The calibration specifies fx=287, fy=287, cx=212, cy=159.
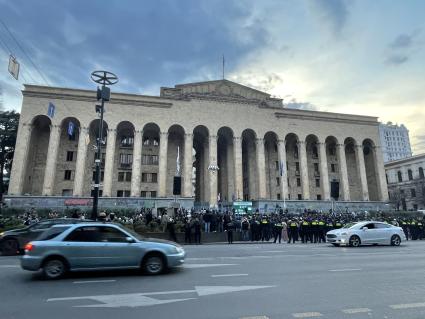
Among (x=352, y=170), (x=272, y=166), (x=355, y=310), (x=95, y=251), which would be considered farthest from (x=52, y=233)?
(x=352, y=170)

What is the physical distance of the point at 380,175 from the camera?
50469 mm

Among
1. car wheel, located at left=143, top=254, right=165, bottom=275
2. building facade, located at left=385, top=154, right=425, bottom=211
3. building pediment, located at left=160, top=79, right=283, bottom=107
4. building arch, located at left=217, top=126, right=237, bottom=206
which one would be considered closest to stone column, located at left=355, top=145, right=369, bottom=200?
building facade, located at left=385, top=154, right=425, bottom=211

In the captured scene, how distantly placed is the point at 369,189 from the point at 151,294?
56.6 m

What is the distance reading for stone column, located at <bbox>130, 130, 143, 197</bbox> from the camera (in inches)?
1591

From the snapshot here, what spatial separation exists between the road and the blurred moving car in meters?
0.34

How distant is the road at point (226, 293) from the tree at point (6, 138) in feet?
140

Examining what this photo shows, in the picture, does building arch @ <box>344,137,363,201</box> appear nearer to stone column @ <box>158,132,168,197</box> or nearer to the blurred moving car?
stone column @ <box>158,132,168,197</box>

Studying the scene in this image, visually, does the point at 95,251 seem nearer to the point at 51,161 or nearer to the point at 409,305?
the point at 409,305

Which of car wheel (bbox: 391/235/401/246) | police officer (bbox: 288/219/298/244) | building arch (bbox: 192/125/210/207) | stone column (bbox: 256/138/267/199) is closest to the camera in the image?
car wheel (bbox: 391/235/401/246)

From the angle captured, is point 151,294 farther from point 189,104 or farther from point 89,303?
point 189,104

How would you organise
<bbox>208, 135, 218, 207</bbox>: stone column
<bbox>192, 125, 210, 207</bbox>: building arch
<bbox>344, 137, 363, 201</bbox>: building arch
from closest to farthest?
1. <bbox>208, 135, 218, 207</bbox>: stone column
2. <bbox>192, 125, 210, 207</bbox>: building arch
3. <bbox>344, 137, 363, 201</bbox>: building arch

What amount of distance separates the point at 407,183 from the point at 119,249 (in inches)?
2838

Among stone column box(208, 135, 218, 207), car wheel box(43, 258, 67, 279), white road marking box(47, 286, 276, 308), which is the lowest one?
white road marking box(47, 286, 276, 308)

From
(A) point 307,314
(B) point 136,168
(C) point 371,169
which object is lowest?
(A) point 307,314
